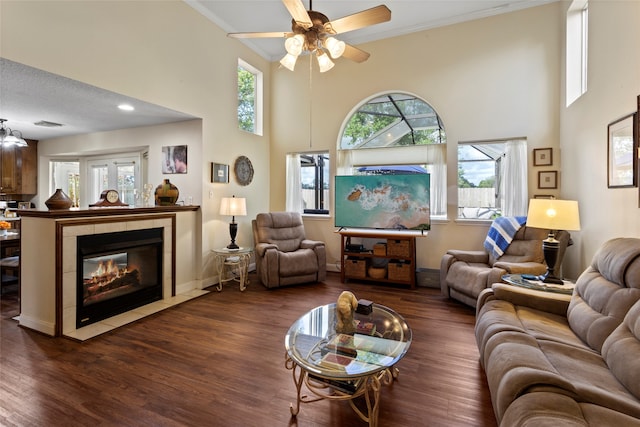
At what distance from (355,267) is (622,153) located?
316cm

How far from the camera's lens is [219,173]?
440 centimetres

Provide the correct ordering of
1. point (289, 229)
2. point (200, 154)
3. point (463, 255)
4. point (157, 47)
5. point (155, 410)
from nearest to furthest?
point (155, 410) < point (157, 47) < point (463, 255) < point (200, 154) < point (289, 229)

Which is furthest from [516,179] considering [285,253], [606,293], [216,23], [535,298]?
[216,23]

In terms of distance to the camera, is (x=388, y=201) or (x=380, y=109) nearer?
(x=388, y=201)

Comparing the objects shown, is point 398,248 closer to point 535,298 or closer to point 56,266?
point 535,298

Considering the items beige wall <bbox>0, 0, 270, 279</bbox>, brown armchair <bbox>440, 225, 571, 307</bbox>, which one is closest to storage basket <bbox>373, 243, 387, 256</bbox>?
brown armchair <bbox>440, 225, 571, 307</bbox>

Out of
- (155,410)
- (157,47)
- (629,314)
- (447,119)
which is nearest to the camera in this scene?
(629,314)

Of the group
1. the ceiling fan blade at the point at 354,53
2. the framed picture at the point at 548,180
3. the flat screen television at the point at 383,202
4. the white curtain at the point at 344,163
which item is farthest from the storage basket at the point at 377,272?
the ceiling fan blade at the point at 354,53

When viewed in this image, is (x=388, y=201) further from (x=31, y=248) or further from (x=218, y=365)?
(x=31, y=248)

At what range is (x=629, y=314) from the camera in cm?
154

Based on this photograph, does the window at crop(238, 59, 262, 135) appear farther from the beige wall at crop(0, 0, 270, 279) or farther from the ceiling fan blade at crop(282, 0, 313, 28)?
the ceiling fan blade at crop(282, 0, 313, 28)

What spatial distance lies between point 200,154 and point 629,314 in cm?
438

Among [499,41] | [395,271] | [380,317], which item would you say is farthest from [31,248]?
[499,41]

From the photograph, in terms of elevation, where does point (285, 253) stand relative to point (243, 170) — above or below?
below
